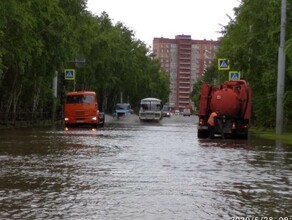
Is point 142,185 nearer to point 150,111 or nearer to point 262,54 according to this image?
point 262,54

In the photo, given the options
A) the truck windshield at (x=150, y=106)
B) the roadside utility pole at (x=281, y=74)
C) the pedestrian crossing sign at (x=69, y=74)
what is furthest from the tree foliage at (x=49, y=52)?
the roadside utility pole at (x=281, y=74)

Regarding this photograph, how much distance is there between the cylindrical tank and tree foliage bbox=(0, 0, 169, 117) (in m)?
11.0

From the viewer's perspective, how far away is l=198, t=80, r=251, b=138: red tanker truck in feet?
102

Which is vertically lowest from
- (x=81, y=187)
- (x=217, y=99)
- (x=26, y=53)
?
(x=81, y=187)

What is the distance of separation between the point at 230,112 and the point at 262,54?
10.0m

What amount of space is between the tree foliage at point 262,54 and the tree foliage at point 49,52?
1247 cm

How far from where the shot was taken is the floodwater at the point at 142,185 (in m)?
8.89

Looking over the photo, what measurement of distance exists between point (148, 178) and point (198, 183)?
3.97 feet

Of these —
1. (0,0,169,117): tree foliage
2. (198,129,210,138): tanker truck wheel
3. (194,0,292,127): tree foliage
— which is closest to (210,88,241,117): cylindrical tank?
(198,129,210,138): tanker truck wheel

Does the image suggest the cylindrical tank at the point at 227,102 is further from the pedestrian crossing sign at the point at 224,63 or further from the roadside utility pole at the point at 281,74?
the pedestrian crossing sign at the point at 224,63

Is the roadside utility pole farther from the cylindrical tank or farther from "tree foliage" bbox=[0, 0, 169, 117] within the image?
"tree foliage" bbox=[0, 0, 169, 117]

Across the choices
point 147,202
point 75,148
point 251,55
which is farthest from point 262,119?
point 147,202

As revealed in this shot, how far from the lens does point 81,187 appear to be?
1134 centimetres

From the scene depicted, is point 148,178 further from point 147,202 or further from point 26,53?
point 26,53
